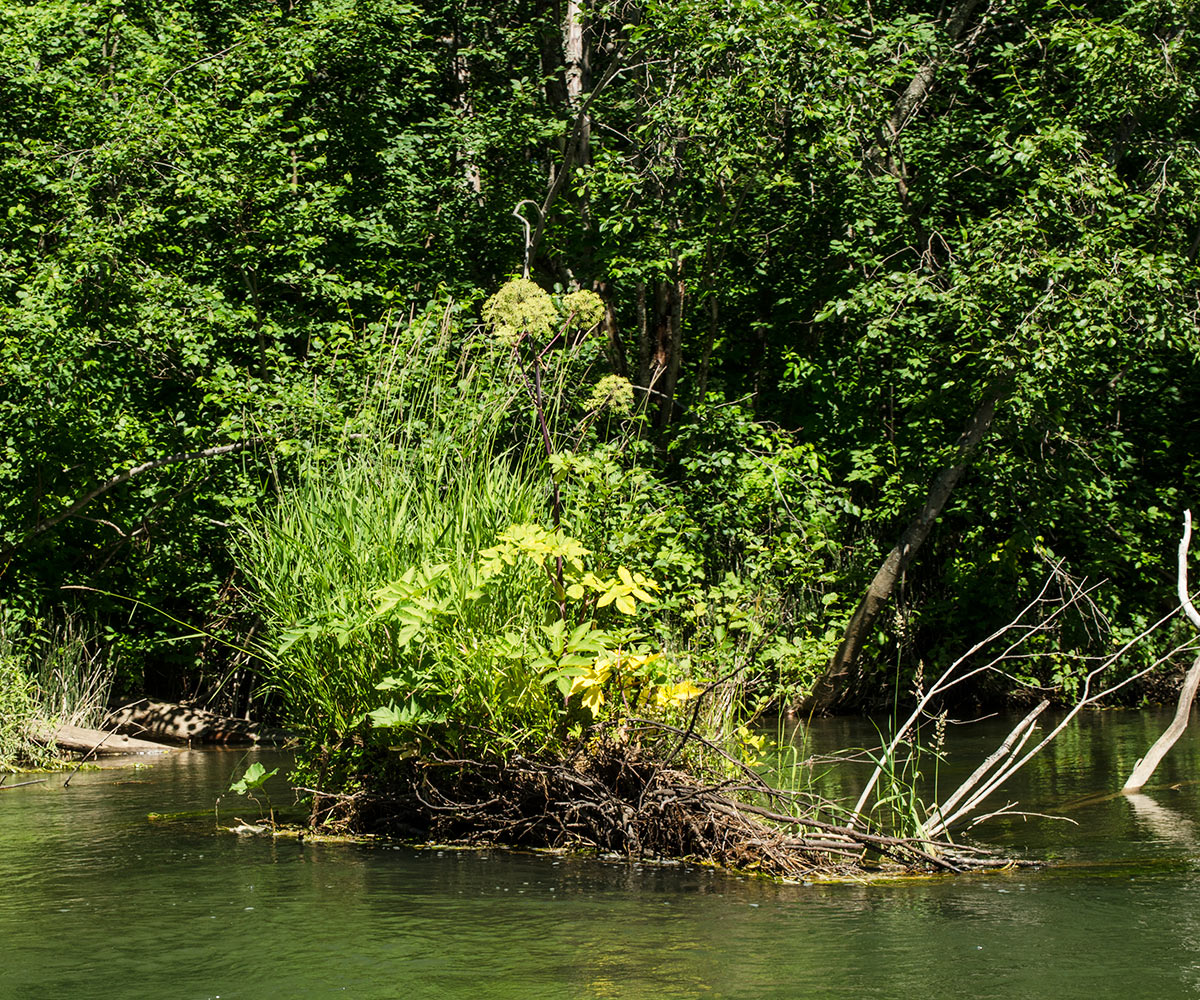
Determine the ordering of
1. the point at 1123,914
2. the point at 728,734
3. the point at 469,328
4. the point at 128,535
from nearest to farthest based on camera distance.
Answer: the point at 1123,914
the point at 728,734
the point at 128,535
the point at 469,328

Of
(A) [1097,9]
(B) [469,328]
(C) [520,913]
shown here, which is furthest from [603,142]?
(C) [520,913]

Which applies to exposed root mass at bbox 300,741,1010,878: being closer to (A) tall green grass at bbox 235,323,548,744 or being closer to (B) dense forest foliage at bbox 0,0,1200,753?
(A) tall green grass at bbox 235,323,548,744

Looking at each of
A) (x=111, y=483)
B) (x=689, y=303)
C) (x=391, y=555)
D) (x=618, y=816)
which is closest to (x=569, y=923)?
(x=618, y=816)

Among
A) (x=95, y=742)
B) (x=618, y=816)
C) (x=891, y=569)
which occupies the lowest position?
(x=618, y=816)

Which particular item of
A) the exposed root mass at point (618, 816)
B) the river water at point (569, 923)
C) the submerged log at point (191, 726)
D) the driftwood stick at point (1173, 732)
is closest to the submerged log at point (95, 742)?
the submerged log at point (191, 726)

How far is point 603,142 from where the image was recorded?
17.0 m

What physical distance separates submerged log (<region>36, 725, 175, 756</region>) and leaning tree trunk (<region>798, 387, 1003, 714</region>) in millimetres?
6332

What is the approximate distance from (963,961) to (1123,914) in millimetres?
957

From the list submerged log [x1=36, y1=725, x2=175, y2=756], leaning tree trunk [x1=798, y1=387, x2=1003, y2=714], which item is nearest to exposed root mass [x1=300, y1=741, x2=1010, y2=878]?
submerged log [x1=36, y1=725, x2=175, y2=756]

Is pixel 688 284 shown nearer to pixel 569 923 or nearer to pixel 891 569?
pixel 891 569

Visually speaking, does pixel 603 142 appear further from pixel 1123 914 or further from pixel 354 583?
pixel 1123 914

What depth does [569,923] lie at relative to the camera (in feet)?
15.9

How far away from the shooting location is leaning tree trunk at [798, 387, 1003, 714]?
42.8ft

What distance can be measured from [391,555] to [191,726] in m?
7.39
